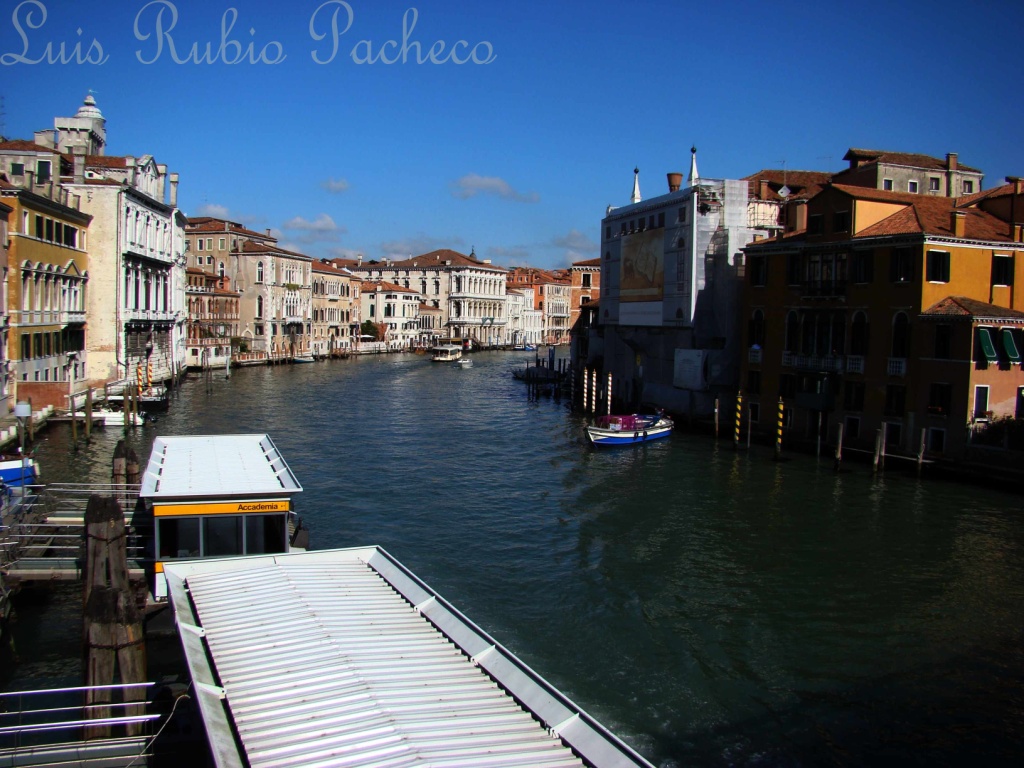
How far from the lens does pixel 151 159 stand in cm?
3447

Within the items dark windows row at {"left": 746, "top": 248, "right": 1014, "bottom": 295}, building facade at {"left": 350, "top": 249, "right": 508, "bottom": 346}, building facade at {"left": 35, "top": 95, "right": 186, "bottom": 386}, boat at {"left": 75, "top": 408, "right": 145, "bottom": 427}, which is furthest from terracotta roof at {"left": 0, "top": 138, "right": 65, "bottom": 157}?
building facade at {"left": 350, "top": 249, "right": 508, "bottom": 346}

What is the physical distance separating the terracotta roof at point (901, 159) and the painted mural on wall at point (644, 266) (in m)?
6.71

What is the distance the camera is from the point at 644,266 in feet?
95.3

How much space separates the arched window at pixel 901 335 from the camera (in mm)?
19047

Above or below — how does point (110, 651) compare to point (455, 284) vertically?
below

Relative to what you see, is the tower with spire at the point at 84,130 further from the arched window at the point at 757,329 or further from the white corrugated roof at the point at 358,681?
the white corrugated roof at the point at 358,681

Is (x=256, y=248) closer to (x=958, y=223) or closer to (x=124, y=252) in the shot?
(x=124, y=252)

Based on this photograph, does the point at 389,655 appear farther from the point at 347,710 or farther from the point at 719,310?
the point at 719,310

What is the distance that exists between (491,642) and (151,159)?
33.8m

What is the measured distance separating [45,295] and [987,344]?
22.5 meters

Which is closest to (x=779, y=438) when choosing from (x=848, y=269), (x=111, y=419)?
(x=848, y=269)

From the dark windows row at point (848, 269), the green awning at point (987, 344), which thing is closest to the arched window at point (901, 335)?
the dark windows row at point (848, 269)

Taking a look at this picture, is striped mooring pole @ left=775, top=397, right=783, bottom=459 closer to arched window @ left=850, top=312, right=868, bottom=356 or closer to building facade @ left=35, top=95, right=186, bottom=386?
arched window @ left=850, top=312, right=868, bottom=356

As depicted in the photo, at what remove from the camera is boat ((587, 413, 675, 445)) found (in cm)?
2270
